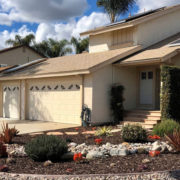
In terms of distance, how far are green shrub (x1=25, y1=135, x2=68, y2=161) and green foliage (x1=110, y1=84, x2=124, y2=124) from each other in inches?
285

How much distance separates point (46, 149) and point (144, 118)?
25.3ft

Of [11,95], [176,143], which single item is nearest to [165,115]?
[176,143]

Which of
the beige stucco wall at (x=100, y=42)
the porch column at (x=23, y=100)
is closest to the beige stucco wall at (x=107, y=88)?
the beige stucco wall at (x=100, y=42)

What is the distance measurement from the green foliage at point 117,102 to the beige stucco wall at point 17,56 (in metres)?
20.7

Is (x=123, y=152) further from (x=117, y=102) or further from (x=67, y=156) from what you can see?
(x=117, y=102)

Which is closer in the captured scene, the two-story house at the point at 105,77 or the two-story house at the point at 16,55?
the two-story house at the point at 105,77

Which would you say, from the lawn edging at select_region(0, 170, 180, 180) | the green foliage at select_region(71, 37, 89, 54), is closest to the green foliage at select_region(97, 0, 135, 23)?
the green foliage at select_region(71, 37, 89, 54)

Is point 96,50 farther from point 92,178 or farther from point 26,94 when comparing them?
point 92,178

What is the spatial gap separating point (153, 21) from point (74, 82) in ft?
21.9

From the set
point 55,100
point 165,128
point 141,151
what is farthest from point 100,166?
point 55,100

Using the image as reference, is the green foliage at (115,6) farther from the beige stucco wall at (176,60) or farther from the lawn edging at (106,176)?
the lawn edging at (106,176)

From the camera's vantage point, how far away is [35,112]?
55.4ft

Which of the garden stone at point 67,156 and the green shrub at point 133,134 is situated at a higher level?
the green shrub at point 133,134

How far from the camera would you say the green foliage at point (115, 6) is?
29.7 m
